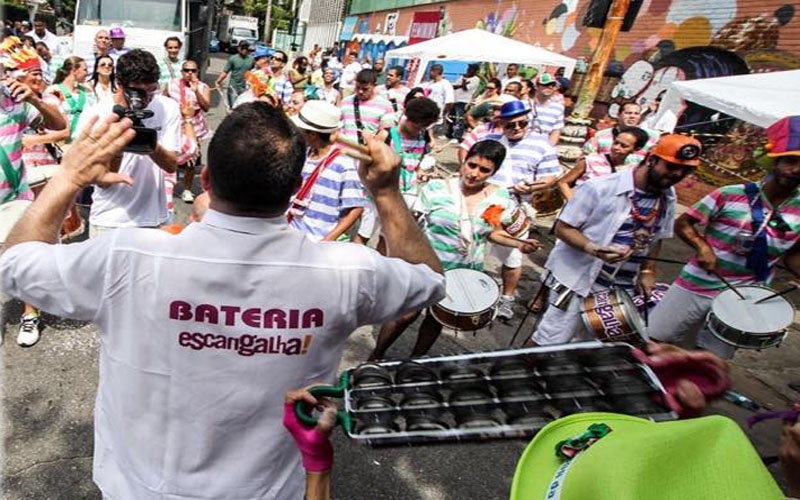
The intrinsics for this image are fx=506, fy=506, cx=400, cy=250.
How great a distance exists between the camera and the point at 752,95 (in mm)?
4879

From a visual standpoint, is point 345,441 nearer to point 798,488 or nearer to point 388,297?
point 388,297

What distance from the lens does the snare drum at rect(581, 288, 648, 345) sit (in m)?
2.97

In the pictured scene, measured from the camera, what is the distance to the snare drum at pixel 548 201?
20.0ft

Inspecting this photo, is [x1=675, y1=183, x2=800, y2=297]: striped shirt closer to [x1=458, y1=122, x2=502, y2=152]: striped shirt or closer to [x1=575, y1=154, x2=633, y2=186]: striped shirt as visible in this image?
[x1=575, y1=154, x2=633, y2=186]: striped shirt

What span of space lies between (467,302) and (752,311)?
1.90m

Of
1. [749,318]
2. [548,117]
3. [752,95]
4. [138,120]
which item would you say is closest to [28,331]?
[138,120]

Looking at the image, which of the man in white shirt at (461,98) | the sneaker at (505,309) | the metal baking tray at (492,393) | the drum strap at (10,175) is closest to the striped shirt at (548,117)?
the sneaker at (505,309)

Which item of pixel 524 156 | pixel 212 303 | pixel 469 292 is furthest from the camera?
pixel 524 156

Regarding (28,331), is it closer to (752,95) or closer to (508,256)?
(508,256)

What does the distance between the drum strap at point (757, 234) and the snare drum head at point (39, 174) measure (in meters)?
4.88

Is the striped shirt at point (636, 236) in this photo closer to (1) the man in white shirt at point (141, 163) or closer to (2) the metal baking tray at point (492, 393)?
(2) the metal baking tray at point (492, 393)

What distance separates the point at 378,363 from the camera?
4.69ft

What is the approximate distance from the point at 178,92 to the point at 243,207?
625cm

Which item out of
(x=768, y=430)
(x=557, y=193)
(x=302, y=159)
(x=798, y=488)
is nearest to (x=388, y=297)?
(x=302, y=159)
